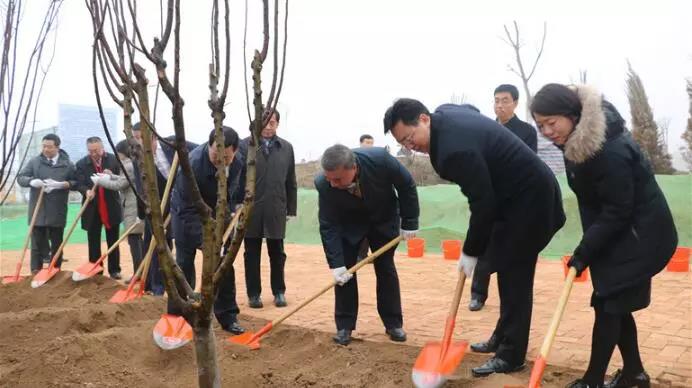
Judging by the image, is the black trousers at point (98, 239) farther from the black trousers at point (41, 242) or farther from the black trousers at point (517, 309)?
the black trousers at point (517, 309)

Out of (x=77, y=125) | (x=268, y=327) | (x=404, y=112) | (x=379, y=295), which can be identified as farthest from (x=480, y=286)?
(x=77, y=125)

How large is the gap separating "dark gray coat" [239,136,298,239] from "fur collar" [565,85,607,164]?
300 cm

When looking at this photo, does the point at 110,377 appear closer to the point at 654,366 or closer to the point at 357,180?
the point at 357,180

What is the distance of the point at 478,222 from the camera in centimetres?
294

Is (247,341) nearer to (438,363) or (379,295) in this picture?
(379,295)

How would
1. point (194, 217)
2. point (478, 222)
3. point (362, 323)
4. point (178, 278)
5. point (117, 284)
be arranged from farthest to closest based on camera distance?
point (117, 284) < point (362, 323) < point (194, 217) < point (478, 222) < point (178, 278)

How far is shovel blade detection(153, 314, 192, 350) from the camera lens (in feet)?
10.9

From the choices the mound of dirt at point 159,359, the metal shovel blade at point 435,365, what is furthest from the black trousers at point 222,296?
the metal shovel blade at point 435,365

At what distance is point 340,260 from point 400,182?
655 millimetres

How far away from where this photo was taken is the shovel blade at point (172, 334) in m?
3.33

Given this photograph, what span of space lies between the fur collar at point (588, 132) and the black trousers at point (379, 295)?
5.65 feet

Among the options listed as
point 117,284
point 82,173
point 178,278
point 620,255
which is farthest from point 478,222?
point 82,173

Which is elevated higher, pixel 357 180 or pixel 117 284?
pixel 357 180

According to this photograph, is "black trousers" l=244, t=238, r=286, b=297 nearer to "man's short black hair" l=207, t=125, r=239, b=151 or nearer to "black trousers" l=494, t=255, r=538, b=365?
"man's short black hair" l=207, t=125, r=239, b=151
